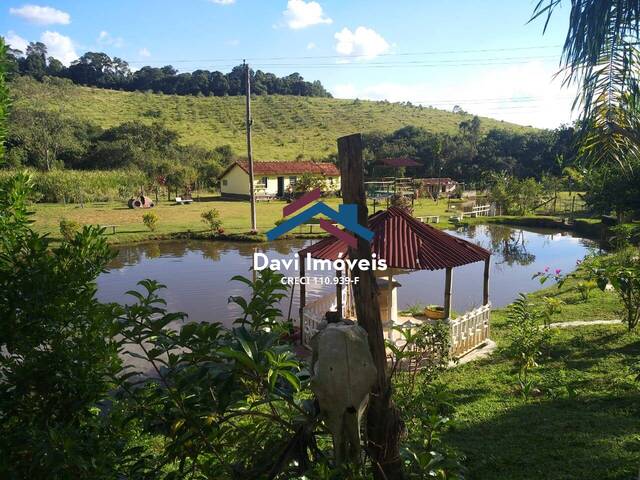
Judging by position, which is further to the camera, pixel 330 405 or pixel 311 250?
pixel 311 250

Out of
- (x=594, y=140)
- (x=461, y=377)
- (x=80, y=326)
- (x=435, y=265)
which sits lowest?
(x=461, y=377)

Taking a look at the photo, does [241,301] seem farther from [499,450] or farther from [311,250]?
[311,250]

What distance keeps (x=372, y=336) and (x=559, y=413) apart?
13.6ft

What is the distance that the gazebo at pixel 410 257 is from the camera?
7586 mm

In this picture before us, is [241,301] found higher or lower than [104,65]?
lower

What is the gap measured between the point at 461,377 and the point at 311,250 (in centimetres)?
323

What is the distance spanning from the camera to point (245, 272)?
581 inches

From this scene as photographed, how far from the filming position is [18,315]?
1921mm

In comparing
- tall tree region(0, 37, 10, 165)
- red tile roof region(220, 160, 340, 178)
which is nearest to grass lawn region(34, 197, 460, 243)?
red tile roof region(220, 160, 340, 178)

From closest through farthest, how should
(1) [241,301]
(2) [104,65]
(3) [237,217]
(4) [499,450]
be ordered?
(1) [241,301], (4) [499,450], (3) [237,217], (2) [104,65]

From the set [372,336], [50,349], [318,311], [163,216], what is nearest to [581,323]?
[318,311]

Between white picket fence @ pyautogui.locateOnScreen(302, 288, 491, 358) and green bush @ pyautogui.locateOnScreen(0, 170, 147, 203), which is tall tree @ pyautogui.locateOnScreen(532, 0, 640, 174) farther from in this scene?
green bush @ pyautogui.locateOnScreen(0, 170, 147, 203)

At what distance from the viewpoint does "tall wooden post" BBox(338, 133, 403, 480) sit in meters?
2.18

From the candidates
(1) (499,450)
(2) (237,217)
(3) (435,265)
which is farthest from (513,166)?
(1) (499,450)
